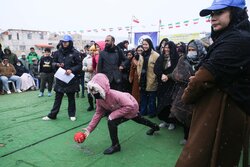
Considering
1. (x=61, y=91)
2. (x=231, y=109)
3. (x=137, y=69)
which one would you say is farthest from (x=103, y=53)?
(x=231, y=109)

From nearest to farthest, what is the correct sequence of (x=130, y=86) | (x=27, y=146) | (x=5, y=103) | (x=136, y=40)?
(x=27, y=146), (x=130, y=86), (x=5, y=103), (x=136, y=40)

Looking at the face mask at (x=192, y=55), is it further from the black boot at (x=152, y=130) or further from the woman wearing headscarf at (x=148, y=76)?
the woman wearing headscarf at (x=148, y=76)

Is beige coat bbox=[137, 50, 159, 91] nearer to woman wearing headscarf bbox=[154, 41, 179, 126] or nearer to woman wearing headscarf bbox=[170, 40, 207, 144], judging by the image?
woman wearing headscarf bbox=[154, 41, 179, 126]

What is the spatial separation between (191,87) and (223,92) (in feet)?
0.74

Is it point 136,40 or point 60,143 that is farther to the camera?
point 136,40

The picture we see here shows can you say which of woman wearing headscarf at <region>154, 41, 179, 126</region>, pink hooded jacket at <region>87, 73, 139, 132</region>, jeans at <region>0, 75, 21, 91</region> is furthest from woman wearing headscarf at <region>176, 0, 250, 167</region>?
jeans at <region>0, 75, 21, 91</region>

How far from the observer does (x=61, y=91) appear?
4.92 metres

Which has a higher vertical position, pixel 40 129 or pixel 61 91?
pixel 61 91

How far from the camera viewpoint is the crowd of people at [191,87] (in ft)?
5.36

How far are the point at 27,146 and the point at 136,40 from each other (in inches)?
322

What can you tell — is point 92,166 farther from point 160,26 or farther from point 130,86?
point 160,26

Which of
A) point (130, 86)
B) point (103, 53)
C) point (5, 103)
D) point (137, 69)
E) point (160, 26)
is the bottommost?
point (5, 103)

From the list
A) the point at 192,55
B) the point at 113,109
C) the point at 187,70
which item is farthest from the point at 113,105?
the point at 192,55

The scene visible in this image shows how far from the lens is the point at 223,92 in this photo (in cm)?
166
